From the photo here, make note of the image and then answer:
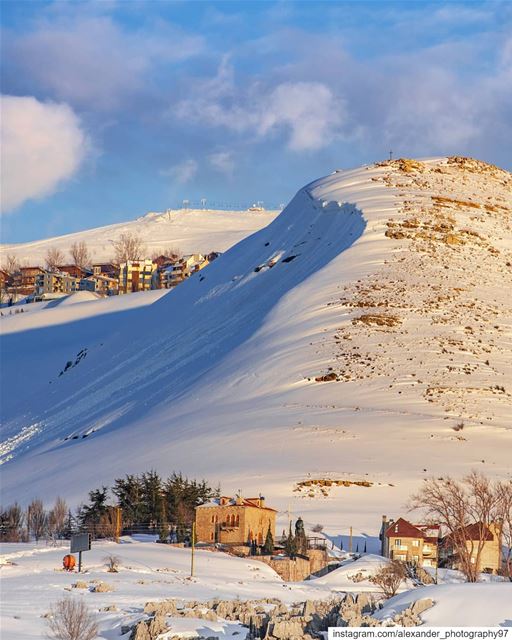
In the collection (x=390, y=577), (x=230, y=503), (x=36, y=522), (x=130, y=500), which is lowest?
(x=390, y=577)

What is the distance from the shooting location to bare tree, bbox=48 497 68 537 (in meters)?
63.6

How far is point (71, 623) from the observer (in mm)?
32406

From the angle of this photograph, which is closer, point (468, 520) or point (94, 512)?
point (468, 520)

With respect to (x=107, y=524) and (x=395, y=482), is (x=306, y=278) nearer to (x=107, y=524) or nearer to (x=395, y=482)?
(x=395, y=482)

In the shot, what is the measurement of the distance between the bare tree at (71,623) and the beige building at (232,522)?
22.8 meters

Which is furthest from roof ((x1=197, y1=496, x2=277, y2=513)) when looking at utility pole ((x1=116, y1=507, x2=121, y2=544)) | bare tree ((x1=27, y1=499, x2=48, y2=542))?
bare tree ((x1=27, y1=499, x2=48, y2=542))

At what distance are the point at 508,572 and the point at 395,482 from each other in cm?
2003

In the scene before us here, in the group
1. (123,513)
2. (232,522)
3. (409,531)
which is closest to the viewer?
(409,531)

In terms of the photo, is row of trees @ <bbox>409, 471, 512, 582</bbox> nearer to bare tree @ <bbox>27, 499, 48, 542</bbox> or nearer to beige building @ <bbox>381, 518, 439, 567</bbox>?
beige building @ <bbox>381, 518, 439, 567</bbox>

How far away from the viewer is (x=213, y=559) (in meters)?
51.9

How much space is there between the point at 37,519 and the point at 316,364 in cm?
3176

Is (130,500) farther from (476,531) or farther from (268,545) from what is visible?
(476,531)

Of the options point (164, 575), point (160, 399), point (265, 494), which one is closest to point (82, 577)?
point (164, 575)

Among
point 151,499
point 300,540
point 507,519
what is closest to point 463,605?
point 507,519
